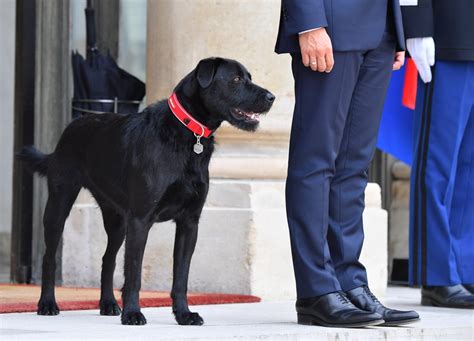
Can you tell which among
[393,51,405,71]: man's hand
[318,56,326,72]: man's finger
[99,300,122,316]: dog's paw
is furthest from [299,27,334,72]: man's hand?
[99,300,122,316]: dog's paw

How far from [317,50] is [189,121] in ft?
1.87

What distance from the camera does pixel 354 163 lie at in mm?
4961

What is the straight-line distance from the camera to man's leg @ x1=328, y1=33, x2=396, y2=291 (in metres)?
4.93

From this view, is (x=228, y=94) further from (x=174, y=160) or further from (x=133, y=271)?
(x=133, y=271)

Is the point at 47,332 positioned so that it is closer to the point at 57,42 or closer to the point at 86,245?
the point at 86,245

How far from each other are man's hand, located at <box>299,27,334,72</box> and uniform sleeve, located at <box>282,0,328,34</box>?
3 cm

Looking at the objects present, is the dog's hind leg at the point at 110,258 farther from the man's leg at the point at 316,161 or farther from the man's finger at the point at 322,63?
the man's finger at the point at 322,63

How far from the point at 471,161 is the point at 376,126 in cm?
136

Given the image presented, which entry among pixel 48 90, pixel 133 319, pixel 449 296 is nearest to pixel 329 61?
pixel 133 319

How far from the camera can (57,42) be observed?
7.27m

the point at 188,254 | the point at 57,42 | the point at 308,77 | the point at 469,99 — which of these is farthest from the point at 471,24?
the point at 57,42

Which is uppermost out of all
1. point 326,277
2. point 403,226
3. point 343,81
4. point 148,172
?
→ point 343,81

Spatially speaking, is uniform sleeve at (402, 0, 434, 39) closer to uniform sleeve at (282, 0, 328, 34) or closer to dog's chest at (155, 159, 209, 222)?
uniform sleeve at (282, 0, 328, 34)

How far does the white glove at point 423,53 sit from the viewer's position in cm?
591
